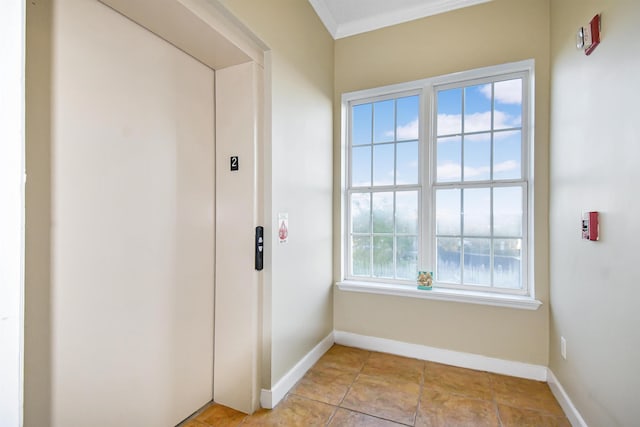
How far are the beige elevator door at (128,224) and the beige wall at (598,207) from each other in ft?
7.08

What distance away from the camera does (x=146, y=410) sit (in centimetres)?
153

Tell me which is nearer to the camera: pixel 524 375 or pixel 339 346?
pixel 524 375

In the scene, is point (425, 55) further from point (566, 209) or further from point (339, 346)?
point (339, 346)

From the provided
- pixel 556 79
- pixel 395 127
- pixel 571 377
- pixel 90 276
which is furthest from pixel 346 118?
pixel 571 377

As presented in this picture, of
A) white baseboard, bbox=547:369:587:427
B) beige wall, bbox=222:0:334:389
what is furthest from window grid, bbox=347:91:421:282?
white baseboard, bbox=547:369:587:427

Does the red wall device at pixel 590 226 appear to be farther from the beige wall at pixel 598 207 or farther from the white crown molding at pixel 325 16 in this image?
the white crown molding at pixel 325 16

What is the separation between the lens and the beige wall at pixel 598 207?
1280 mm

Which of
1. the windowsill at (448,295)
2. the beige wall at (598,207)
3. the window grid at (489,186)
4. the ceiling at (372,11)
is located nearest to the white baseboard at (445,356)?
the beige wall at (598,207)

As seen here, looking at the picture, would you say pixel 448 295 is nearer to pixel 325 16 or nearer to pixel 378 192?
pixel 378 192

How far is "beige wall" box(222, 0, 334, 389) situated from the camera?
1927 millimetres

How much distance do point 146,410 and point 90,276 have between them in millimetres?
789

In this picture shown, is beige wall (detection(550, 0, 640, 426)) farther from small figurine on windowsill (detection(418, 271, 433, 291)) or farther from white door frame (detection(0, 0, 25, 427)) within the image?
white door frame (detection(0, 0, 25, 427))

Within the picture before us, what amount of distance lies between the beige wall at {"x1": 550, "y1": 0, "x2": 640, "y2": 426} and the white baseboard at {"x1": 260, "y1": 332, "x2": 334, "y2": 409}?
1733 mm

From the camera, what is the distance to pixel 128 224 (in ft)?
4.78
